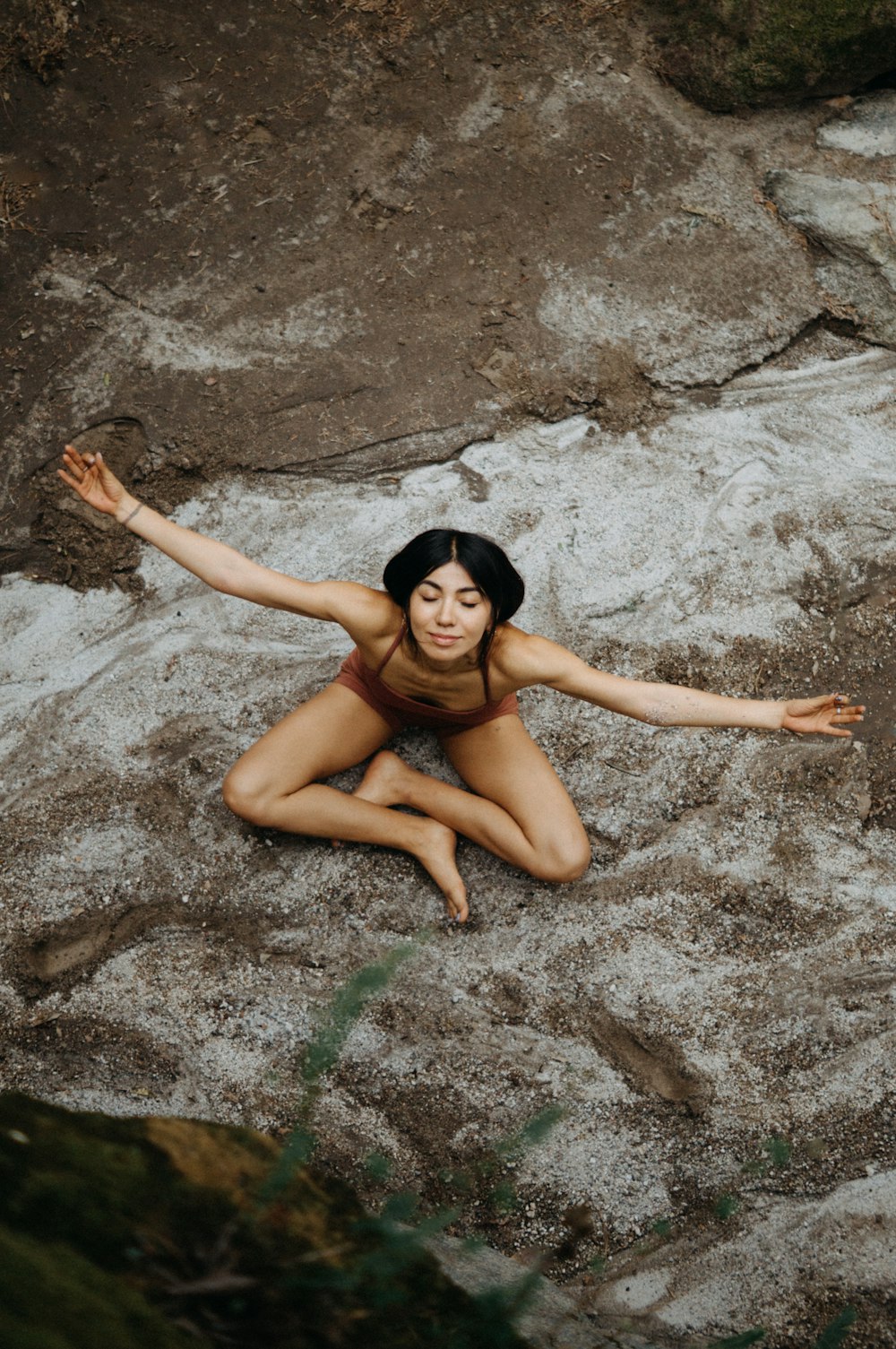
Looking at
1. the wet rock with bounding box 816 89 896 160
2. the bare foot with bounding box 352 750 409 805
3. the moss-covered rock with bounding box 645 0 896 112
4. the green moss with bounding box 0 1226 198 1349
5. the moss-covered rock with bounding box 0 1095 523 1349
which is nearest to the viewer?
the green moss with bounding box 0 1226 198 1349

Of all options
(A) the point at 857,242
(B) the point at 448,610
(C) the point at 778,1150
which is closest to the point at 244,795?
(B) the point at 448,610

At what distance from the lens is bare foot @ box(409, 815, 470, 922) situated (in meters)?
2.90

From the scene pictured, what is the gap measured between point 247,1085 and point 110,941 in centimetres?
55

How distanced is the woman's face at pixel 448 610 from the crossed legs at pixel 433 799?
49cm

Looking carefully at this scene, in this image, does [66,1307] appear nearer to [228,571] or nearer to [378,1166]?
[378,1166]

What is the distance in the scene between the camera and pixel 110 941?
9.51 ft

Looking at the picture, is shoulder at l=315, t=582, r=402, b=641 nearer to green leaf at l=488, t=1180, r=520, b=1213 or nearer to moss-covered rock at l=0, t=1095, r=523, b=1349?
moss-covered rock at l=0, t=1095, r=523, b=1349

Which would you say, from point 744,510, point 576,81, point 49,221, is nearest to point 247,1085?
point 744,510

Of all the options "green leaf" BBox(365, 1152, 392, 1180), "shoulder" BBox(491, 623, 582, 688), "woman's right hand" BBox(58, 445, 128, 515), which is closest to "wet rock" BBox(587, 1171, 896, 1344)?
"green leaf" BBox(365, 1152, 392, 1180)

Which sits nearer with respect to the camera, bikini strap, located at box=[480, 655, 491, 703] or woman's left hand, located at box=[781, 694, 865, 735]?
woman's left hand, located at box=[781, 694, 865, 735]

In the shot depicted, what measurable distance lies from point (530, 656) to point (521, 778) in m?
0.44

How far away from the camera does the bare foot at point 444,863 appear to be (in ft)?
9.52

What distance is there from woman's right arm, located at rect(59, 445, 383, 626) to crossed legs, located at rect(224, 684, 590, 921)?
35cm

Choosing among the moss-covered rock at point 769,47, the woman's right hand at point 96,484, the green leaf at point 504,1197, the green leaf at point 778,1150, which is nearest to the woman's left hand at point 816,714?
the green leaf at point 778,1150
